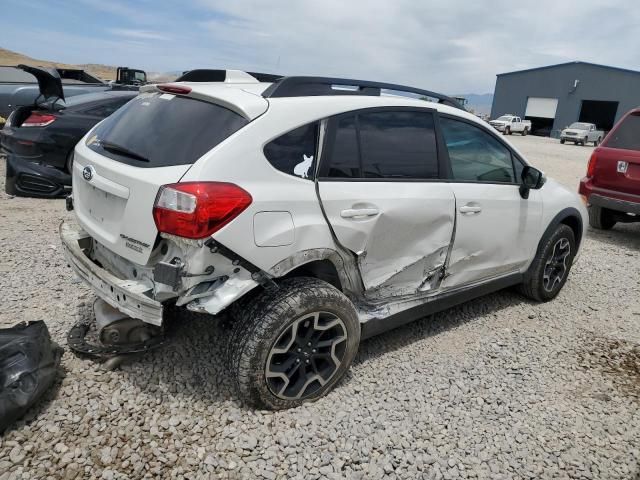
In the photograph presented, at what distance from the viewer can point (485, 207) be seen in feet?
11.3

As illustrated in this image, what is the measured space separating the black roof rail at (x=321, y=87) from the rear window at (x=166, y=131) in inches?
13.2

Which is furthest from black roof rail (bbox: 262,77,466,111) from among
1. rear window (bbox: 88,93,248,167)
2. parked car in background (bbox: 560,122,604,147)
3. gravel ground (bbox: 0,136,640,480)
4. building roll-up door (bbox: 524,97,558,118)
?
building roll-up door (bbox: 524,97,558,118)

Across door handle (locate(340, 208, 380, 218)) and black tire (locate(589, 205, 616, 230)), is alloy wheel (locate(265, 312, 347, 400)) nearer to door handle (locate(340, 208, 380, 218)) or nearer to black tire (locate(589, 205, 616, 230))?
door handle (locate(340, 208, 380, 218))

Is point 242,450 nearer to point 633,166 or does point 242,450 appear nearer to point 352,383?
point 352,383

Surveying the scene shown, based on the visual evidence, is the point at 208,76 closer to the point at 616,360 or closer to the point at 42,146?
the point at 616,360

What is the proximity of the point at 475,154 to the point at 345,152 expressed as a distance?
4.37 ft

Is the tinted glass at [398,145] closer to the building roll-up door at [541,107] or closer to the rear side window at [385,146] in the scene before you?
the rear side window at [385,146]

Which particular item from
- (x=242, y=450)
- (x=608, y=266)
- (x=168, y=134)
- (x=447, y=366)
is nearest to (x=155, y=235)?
(x=168, y=134)

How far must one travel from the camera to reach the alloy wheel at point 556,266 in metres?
4.33

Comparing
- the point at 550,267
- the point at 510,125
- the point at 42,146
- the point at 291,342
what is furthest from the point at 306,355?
the point at 510,125

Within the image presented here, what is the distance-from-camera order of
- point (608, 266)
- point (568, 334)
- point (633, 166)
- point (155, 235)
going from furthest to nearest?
point (633, 166), point (608, 266), point (568, 334), point (155, 235)

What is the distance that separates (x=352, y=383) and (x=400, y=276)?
2.51 ft

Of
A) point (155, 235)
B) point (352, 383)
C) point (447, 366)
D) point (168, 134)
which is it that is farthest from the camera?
point (447, 366)

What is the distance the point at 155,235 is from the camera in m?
2.30
